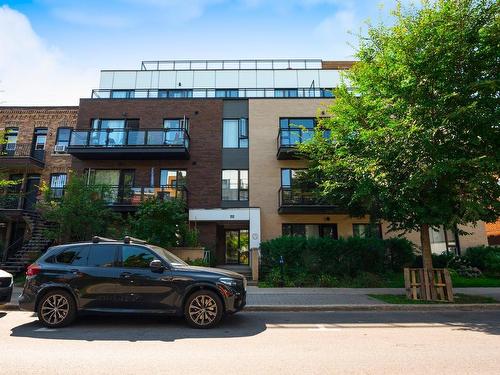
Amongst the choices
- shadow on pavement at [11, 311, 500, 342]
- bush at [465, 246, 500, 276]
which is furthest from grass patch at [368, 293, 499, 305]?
bush at [465, 246, 500, 276]

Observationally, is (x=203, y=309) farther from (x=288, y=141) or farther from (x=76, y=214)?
(x=288, y=141)

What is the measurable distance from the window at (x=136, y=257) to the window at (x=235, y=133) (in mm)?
13573

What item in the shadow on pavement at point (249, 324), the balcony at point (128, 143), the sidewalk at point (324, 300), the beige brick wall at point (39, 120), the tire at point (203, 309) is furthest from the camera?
the beige brick wall at point (39, 120)

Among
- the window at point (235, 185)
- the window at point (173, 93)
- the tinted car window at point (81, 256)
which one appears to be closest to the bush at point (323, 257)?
the window at point (235, 185)

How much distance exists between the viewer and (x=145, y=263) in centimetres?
744

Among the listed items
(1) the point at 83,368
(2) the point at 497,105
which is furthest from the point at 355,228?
(1) the point at 83,368

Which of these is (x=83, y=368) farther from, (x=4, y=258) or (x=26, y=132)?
(x=26, y=132)

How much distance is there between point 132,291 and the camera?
7.15 meters

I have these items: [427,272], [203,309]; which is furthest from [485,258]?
[203,309]

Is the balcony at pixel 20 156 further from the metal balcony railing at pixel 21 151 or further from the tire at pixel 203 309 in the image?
the tire at pixel 203 309

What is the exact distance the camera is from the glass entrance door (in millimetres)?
20891

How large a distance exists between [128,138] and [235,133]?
20.7 ft

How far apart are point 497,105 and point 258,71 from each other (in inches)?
803

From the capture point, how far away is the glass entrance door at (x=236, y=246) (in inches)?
822
